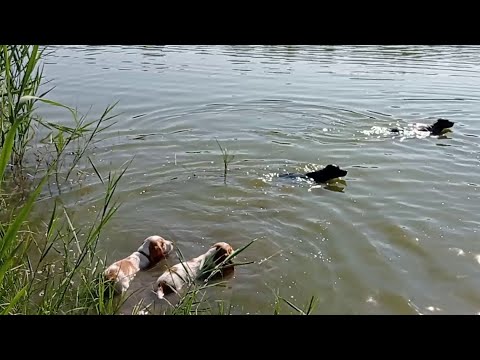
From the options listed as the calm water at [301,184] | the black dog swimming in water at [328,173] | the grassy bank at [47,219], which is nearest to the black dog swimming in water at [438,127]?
the calm water at [301,184]

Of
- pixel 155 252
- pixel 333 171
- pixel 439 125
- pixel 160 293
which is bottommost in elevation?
pixel 160 293

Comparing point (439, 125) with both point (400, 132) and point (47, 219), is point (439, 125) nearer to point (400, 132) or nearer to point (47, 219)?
point (400, 132)

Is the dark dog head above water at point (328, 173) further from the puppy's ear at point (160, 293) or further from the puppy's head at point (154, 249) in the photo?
the puppy's ear at point (160, 293)

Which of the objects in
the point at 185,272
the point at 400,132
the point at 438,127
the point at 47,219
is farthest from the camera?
the point at 400,132

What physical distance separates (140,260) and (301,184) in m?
3.09

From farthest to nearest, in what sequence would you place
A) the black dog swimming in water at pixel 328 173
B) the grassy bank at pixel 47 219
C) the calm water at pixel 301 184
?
the black dog swimming in water at pixel 328 173
the calm water at pixel 301 184
the grassy bank at pixel 47 219

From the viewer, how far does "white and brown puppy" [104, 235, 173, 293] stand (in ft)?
14.5

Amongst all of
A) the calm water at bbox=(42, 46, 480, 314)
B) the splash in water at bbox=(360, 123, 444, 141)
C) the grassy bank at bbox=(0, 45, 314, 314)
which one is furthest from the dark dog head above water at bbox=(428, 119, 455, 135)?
the grassy bank at bbox=(0, 45, 314, 314)

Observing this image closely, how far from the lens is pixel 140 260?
4.91 metres

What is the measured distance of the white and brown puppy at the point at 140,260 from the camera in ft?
14.5

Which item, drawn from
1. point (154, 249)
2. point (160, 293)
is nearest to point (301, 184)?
point (154, 249)

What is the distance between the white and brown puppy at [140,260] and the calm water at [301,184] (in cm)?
13
